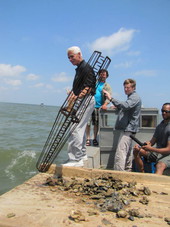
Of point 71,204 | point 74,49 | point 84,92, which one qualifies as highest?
point 74,49

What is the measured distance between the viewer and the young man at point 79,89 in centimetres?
364

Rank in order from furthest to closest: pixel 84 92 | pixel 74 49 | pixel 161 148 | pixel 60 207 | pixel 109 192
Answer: pixel 161 148 → pixel 74 49 → pixel 84 92 → pixel 109 192 → pixel 60 207

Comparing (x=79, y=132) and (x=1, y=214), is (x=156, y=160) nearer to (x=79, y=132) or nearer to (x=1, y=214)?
(x=79, y=132)

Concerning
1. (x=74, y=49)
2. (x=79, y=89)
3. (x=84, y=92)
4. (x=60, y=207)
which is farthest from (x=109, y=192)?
(x=74, y=49)

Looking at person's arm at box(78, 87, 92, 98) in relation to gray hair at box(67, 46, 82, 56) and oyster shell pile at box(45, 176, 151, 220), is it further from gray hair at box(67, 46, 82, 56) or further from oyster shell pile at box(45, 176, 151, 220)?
oyster shell pile at box(45, 176, 151, 220)

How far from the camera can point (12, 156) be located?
10500 millimetres

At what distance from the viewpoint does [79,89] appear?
12.2 feet

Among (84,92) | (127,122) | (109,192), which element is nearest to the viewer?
(109,192)

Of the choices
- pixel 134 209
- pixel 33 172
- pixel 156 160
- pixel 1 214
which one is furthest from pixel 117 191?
pixel 33 172

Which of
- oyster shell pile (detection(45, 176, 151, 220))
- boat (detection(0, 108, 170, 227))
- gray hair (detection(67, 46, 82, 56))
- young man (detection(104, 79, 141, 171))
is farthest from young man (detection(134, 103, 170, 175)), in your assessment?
gray hair (detection(67, 46, 82, 56))

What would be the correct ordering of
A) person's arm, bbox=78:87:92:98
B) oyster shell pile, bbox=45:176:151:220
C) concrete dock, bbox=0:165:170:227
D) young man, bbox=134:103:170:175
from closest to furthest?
concrete dock, bbox=0:165:170:227 < oyster shell pile, bbox=45:176:151:220 < person's arm, bbox=78:87:92:98 < young man, bbox=134:103:170:175

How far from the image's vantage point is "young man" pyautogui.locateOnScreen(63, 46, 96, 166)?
11.9 ft

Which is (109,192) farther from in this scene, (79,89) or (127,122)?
(127,122)

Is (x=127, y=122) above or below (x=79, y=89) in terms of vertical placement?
below
